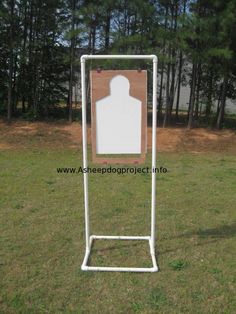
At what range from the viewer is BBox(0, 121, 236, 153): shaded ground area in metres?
10.7

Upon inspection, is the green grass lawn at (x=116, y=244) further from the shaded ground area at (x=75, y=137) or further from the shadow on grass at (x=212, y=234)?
the shaded ground area at (x=75, y=137)

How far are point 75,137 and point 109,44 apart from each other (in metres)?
3.00

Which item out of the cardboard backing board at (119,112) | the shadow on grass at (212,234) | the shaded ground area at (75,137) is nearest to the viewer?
the cardboard backing board at (119,112)

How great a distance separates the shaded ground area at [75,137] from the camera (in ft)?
35.1

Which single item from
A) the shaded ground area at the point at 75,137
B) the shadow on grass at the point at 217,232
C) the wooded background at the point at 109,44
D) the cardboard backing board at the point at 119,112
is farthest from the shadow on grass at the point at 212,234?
the wooded background at the point at 109,44

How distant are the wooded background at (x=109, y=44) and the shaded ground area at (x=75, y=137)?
60 centimetres

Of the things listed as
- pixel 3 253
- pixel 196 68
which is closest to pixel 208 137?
pixel 196 68

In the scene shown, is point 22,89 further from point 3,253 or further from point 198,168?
point 3,253

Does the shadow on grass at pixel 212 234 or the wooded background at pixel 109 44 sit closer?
the shadow on grass at pixel 212 234

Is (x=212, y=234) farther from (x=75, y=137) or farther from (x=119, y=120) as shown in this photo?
(x=75, y=137)

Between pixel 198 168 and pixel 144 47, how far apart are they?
4497 millimetres

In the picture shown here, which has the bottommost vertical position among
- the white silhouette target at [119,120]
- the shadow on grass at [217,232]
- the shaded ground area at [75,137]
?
the shaded ground area at [75,137]

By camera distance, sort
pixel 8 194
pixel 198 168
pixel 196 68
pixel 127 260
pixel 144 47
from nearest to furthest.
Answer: pixel 127 260, pixel 8 194, pixel 198 168, pixel 144 47, pixel 196 68

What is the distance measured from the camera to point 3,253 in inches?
160
